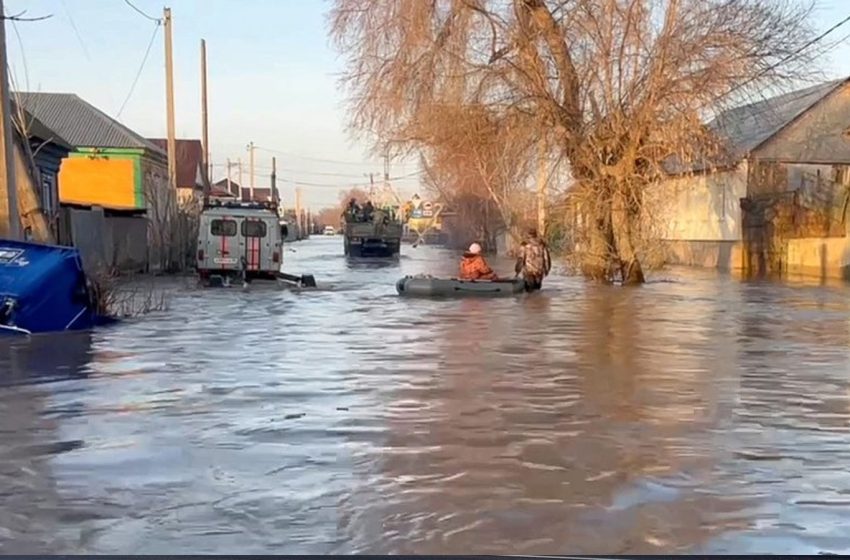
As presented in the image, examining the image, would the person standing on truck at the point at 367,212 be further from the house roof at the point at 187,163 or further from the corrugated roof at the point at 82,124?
the house roof at the point at 187,163

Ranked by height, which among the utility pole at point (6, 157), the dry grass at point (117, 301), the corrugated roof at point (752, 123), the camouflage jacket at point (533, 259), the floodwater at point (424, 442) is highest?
the corrugated roof at point (752, 123)

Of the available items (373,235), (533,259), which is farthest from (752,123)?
(533,259)

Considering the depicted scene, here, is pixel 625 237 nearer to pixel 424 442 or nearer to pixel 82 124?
pixel 424 442

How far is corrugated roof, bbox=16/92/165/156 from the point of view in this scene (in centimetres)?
4844

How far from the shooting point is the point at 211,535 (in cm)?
521

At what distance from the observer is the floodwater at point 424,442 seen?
5.33 m

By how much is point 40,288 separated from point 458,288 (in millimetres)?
10386

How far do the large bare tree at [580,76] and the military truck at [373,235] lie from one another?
24.2 metres

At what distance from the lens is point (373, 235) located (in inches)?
2029

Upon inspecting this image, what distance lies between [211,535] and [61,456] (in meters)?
2.35

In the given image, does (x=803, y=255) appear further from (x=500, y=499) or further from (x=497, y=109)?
(x=500, y=499)

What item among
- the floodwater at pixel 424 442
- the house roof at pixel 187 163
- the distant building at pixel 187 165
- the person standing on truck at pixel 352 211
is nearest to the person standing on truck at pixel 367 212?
the person standing on truck at pixel 352 211

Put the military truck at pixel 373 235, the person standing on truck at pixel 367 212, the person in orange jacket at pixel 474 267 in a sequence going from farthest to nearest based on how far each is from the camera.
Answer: the person standing on truck at pixel 367 212 → the military truck at pixel 373 235 → the person in orange jacket at pixel 474 267

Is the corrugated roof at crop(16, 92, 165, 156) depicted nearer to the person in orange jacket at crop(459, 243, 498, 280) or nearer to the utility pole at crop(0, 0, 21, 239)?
the person in orange jacket at crop(459, 243, 498, 280)
